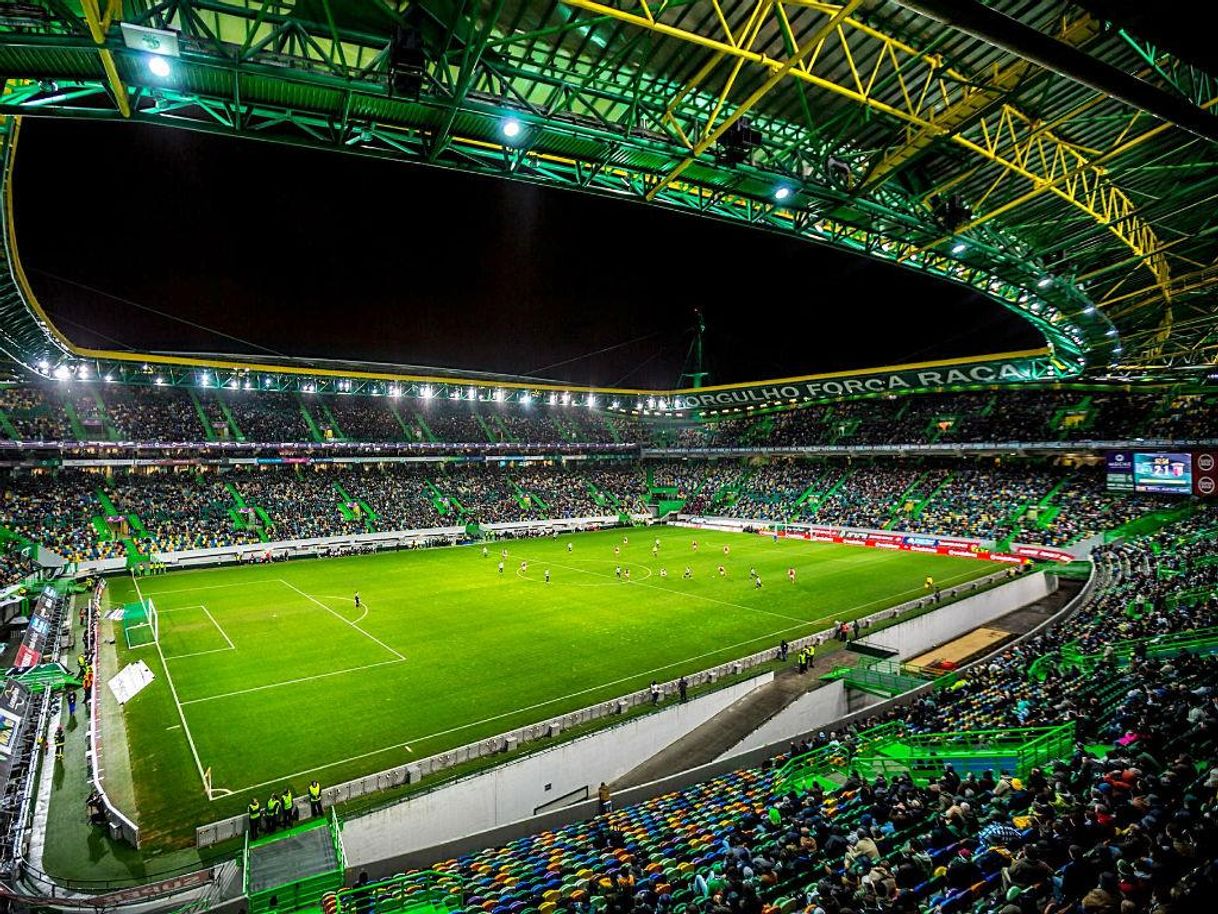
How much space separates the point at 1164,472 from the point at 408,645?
47885mm

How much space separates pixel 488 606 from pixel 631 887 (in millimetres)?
23591

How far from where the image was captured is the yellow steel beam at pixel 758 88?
8336mm

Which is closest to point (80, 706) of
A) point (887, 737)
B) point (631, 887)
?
point (631, 887)

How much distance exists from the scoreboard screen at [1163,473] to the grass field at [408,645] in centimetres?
1264

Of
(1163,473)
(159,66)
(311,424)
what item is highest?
(311,424)

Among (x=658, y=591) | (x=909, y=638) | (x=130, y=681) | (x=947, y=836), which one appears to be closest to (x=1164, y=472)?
(x=909, y=638)

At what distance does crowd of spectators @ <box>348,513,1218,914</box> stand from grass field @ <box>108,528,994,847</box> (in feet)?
22.7

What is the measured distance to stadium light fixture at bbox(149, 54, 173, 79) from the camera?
791 centimetres

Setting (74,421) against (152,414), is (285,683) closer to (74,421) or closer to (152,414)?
(74,421)

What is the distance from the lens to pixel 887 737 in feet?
44.4

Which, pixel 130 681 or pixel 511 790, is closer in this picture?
pixel 511 790

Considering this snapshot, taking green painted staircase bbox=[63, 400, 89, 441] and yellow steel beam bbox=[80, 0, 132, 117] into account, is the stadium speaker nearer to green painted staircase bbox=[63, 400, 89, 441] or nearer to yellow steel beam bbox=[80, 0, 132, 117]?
yellow steel beam bbox=[80, 0, 132, 117]

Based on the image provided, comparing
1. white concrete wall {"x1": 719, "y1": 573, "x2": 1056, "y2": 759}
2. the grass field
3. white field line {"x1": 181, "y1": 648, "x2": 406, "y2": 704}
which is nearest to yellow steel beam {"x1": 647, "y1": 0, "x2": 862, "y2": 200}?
white concrete wall {"x1": 719, "y1": 573, "x2": 1056, "y2": 759}

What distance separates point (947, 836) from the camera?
7699 millimetres
